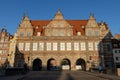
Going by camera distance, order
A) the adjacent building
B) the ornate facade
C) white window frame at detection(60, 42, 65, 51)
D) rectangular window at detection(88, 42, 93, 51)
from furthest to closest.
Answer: the adjacent building, rectangular window at detection(88, 42, 93, 51), white window frame at detection(60, 42, 65, 51), the ornate facade

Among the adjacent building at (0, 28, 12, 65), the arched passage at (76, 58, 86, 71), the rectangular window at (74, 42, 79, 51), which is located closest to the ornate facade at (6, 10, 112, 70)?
the rectangular window at (74, 42, 79, 51)

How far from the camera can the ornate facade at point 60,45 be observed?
1698 inches

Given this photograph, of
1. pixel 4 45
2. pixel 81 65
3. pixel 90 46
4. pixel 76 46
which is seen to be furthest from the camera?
pixel 4 45

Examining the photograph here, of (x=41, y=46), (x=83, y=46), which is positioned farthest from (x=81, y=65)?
(x=41, y=46)

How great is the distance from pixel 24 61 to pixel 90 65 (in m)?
18.1

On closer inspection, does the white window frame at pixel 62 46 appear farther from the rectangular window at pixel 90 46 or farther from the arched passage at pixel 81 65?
the rectangular window at pixel 90 46

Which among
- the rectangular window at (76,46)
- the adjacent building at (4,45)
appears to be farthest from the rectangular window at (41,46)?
the adjacent building at (4,45)

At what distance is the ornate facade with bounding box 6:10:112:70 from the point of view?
141 ft

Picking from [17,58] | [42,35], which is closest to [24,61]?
[17,58]

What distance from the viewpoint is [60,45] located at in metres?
43.9

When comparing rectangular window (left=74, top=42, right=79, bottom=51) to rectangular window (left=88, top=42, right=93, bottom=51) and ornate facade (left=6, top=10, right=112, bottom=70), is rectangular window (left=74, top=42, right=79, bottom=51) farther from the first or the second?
rectangular window (left=88, top=42, right=93, bottom=51)

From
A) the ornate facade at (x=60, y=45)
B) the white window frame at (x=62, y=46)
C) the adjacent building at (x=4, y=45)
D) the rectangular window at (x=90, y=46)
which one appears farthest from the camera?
the adjacent building at (x=4, y=45)

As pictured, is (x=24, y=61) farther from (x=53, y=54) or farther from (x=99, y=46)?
(x=99, y=46)

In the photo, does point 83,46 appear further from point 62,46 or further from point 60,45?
point 60,45
